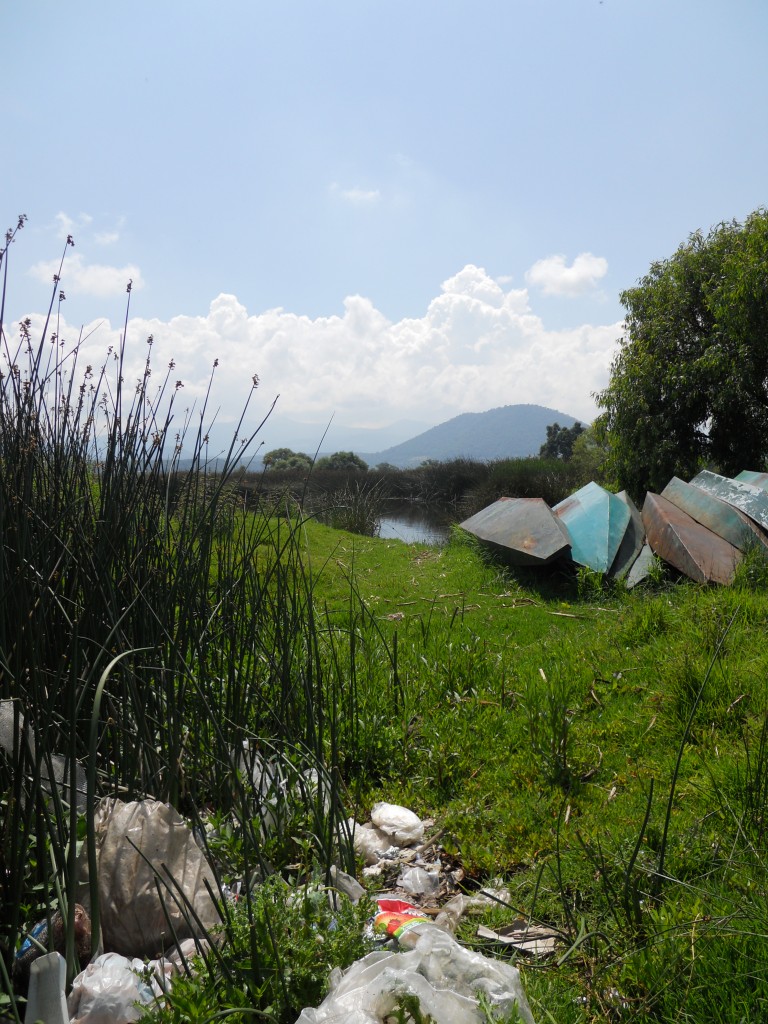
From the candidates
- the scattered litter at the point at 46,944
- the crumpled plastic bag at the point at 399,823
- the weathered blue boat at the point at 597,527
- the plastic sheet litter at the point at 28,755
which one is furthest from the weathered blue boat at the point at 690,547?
the scattered litter at the point at 46,944

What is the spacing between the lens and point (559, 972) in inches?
61.1

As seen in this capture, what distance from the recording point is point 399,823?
95.4 inches

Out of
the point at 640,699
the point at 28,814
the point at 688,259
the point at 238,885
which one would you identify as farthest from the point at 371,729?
the point at 688,259

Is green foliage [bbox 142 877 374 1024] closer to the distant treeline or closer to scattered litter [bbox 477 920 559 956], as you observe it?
scattered litter [bbox 477 920 559 956]

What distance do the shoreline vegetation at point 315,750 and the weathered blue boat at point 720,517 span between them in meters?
1.55

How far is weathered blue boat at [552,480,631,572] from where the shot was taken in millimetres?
5957

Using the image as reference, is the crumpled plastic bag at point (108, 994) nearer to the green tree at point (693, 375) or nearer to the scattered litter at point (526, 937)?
the scattered litter at point (526, 937)

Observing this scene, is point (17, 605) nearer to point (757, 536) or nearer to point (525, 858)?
point (525, 858)

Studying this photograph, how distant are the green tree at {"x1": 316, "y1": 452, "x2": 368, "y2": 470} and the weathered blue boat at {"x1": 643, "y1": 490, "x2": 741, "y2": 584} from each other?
18.2 m

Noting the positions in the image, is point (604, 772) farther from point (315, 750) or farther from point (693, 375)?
point (693, 375)

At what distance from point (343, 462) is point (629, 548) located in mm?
20404

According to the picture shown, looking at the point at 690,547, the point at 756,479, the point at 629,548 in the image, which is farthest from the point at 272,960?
the point at 756,479

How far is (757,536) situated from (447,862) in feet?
13.7

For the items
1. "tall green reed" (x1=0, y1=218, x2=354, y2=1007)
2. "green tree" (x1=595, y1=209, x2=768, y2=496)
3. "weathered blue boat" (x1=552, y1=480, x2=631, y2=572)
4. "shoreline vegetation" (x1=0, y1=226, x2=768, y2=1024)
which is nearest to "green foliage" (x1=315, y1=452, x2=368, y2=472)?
"green tree" (x1=595, y1=209, x2=768, y2=496)
